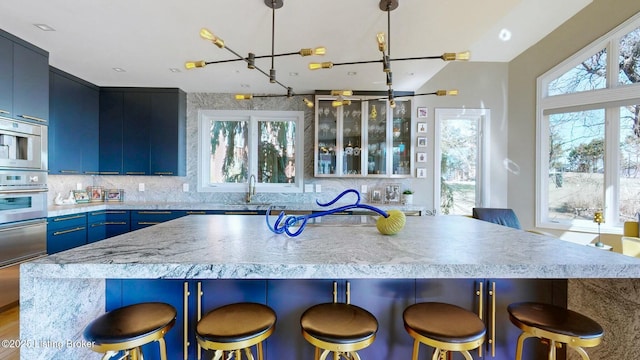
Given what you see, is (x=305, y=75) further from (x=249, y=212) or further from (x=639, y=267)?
(x=639, y=267)

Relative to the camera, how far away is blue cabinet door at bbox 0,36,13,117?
227cm

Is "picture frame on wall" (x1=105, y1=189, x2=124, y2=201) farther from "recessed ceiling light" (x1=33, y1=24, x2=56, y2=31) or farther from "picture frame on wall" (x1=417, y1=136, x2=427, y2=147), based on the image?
"picture frame on wall" (x1=417, y1=136, x2=427, y2=147)

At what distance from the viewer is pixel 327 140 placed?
3807mm

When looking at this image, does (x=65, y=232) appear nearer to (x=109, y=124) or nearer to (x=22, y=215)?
(x=22, y=215)

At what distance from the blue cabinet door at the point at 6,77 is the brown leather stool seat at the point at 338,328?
125 inches

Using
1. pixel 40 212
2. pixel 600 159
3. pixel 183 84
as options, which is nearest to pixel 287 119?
pixel 183 84

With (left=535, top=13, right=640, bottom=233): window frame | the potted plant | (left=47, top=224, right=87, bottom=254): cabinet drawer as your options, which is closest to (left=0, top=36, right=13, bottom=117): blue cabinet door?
(left=47, top=224, right=87, bottom=254): cabinet drawer

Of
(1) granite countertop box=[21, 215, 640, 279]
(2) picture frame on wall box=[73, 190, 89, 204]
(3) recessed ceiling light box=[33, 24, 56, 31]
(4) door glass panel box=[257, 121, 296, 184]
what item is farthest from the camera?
(4) door glass panel box=[257, 121, 296, 184]

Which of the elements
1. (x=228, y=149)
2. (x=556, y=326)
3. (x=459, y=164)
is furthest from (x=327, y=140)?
(x=556, y=326)

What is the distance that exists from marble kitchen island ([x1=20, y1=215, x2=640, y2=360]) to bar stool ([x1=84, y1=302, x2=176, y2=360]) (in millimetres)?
177

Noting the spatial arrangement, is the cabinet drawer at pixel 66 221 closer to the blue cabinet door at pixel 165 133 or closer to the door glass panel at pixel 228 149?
the blue cabinet door at pixel 165 133

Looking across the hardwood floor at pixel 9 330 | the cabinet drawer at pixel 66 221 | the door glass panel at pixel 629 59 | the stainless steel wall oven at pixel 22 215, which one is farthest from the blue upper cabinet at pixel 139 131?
the door glass panel at pixel 629 59

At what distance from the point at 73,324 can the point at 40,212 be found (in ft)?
7.38

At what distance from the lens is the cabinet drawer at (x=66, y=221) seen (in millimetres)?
2719
